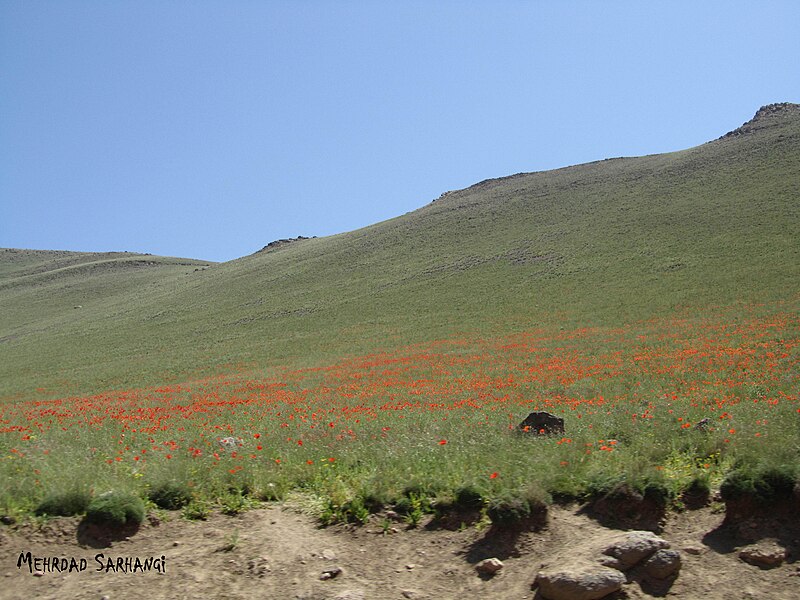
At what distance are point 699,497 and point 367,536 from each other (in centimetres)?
366

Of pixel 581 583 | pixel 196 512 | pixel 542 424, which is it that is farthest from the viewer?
pixel 542 424

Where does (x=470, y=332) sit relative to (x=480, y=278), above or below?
below

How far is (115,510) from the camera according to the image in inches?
233

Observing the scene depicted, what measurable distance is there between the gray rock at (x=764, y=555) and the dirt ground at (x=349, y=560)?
0.06 m

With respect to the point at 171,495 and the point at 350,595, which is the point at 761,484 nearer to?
the point at 350,595

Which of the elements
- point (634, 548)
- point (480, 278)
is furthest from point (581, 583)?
point (480, 278)

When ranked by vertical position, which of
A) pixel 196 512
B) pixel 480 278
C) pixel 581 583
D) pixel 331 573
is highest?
pixel 480 278

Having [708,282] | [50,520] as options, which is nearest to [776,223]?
[708,282]

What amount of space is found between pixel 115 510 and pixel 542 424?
629cm

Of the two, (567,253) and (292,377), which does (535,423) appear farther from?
(567,253)

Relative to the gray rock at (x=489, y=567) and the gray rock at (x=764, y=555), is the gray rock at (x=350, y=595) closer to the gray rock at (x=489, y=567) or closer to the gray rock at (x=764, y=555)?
the gray rock at (x=489, y=567)

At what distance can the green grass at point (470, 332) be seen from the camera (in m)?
6.90

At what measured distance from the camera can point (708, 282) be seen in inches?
1479

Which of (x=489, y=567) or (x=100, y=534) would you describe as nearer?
(x=489, y=567)
